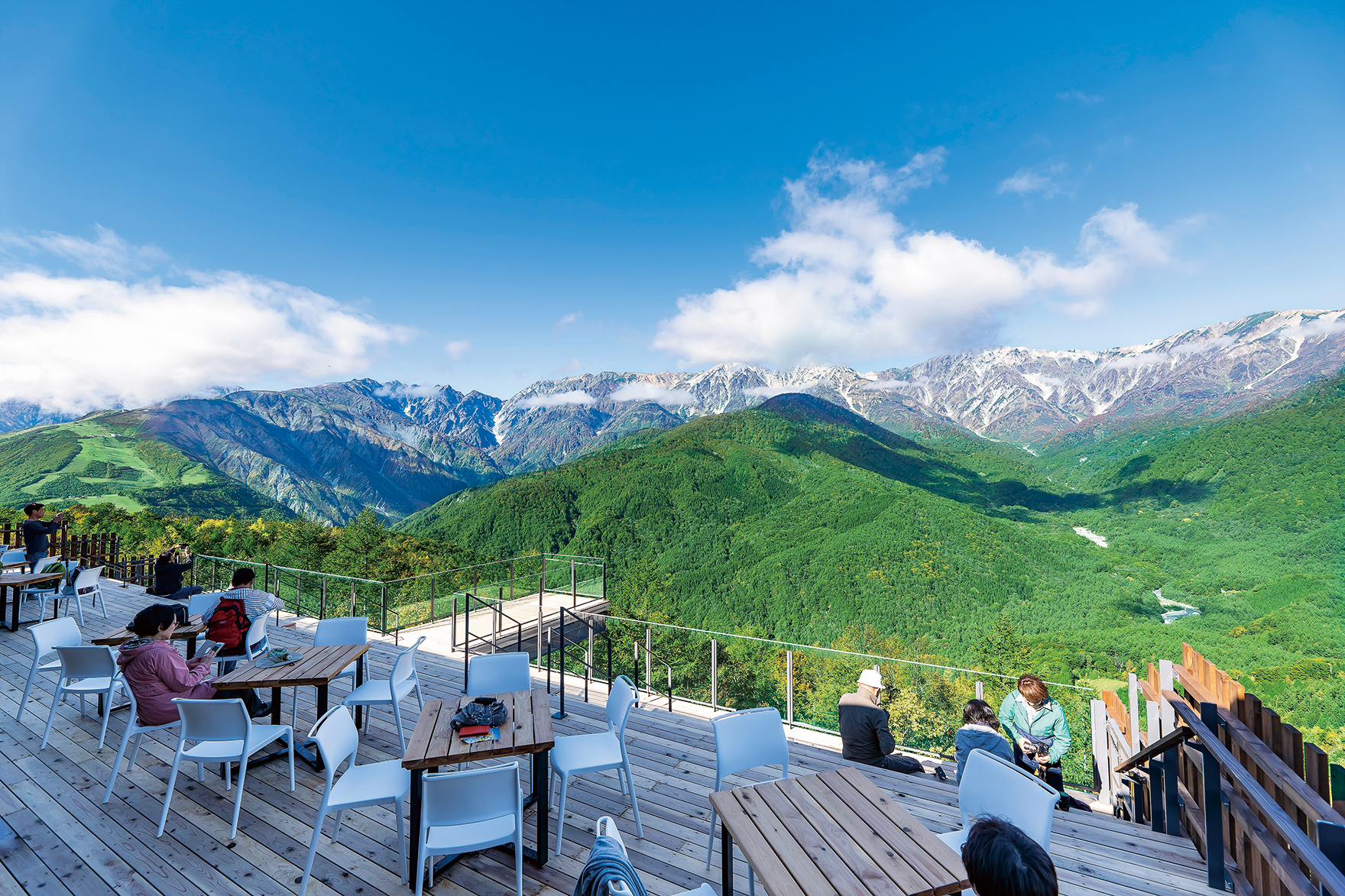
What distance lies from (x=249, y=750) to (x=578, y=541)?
247 ft

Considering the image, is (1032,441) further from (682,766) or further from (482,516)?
(682,766)

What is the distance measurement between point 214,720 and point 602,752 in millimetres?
2433

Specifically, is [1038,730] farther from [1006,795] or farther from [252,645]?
[252,645]

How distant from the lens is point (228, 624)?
4.78 metres

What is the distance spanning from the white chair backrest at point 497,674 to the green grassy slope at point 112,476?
103520 mm

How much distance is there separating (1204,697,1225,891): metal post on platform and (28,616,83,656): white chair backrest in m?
8.54

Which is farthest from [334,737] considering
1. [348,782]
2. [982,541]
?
[982,541]

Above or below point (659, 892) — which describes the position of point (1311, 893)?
above

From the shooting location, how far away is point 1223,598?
2260 inches

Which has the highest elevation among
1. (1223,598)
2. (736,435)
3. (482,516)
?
(736,435)

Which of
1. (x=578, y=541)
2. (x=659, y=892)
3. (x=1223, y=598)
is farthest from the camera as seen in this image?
(x=578, y=541)

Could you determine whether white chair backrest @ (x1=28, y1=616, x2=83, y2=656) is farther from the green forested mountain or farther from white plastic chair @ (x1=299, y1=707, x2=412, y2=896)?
the green forested mountain

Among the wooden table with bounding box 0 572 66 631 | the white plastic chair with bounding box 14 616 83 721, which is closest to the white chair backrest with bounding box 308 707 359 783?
the white plastic chair with bounding box 14 616 83 721

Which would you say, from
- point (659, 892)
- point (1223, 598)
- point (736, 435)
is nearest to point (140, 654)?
point (659, 892)
